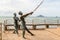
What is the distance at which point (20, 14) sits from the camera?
1608 centimetres

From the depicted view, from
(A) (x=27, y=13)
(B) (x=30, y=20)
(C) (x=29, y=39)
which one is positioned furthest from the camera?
(B) (x=30, y=20)

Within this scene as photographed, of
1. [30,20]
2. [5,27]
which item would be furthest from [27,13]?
[30,20]

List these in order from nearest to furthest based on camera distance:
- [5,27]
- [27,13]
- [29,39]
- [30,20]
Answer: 1. [27,13]
2. [29,39]
3. [5,27]
4. [30,20]

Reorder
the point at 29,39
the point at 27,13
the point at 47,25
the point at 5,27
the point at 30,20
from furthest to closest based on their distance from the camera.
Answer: the point at 30,20
the point at 47,25
the point at 5,27
the point at 29,39
the point at 27,13

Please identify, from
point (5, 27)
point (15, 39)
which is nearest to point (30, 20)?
point (5, 27)

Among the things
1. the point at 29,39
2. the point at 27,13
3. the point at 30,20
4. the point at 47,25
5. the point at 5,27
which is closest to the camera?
the point at 27,13

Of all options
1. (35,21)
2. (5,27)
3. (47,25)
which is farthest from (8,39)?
(35,21)

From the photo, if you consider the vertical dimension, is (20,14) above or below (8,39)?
→ above

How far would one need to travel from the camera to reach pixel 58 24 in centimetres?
2923

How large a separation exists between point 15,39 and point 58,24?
13.0 m

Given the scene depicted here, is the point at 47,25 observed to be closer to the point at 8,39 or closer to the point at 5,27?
the point at 5,27

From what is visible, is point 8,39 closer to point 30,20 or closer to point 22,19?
point 22,19

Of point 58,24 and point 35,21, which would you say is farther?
point 35,21

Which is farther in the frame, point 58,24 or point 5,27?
point 58,24
